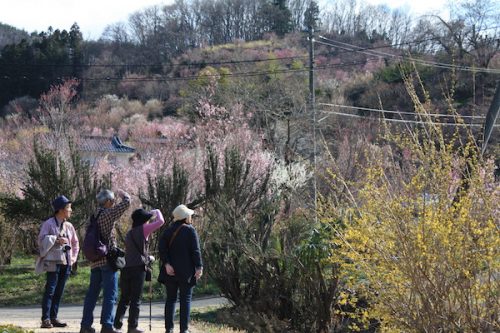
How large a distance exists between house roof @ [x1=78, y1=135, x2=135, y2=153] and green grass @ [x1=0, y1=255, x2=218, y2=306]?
21.5 metres

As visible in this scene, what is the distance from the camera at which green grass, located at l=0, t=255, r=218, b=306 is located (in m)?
15.9

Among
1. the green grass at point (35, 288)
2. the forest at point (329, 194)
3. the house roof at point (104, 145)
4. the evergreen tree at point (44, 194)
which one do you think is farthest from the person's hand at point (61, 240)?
the house roof at point (104, 145)

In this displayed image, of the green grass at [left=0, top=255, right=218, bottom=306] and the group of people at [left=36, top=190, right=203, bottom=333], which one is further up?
the group of people at [left=36, top=190, right=203, bottom=333]

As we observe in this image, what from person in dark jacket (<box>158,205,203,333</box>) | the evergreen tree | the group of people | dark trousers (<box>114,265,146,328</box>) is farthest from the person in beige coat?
the evergreen tree

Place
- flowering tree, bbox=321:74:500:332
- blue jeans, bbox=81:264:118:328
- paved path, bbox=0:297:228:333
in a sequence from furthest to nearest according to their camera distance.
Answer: paved path, bbox=0:297:228:333 < blue jeans, bbox=81:264:118:328 < flowering tree, bbox=321:74:500:332

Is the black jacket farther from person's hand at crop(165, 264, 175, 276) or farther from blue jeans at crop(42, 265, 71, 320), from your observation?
blue jeans at crop(42, 265, 71, 320)

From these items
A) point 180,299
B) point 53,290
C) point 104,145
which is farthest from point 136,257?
point 104,145

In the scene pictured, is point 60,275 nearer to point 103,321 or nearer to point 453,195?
point 103,321

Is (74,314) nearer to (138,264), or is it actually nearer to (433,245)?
(138,264)

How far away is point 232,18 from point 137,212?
97.0 metres

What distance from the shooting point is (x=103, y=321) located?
8477mm

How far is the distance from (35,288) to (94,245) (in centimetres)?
918

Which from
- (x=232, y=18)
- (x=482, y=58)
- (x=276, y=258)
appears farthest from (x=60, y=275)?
(x=232, y=18)

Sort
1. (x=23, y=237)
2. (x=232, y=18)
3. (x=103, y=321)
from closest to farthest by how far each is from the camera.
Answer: (x=103, y=321) → (x=23, y=237) → (x=232, y=18)
